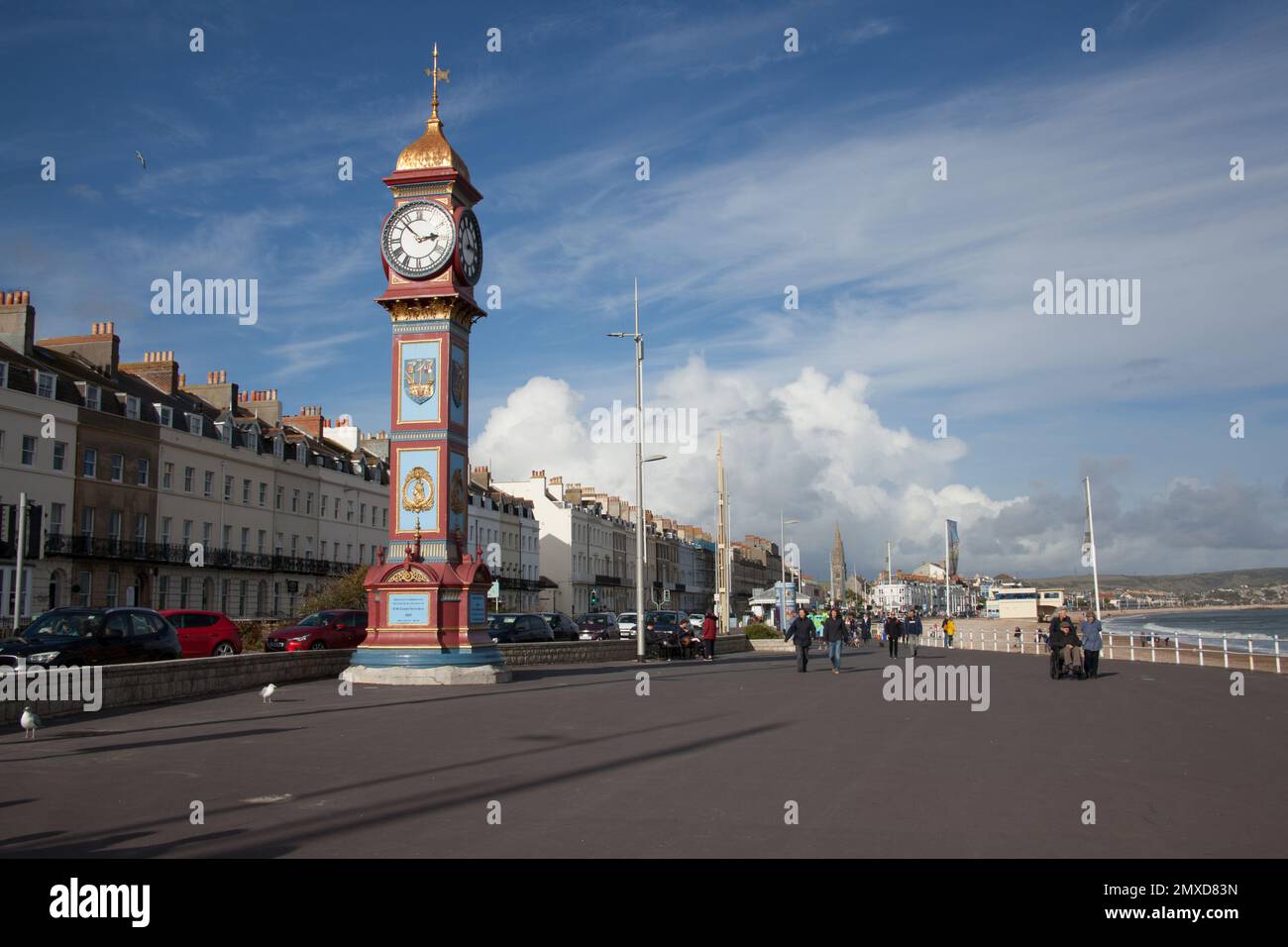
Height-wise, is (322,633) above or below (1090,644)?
above

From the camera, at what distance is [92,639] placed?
63.6 ft

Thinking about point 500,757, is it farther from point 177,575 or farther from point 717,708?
point 177,575

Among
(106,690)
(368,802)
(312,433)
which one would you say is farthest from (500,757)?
(312,433)

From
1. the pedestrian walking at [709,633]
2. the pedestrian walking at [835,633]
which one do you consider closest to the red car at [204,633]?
the pedestrian walking at [709,633]

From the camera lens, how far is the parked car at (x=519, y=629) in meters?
36.6

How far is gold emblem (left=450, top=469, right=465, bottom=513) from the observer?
2544 cm

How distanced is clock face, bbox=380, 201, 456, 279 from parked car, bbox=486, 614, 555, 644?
14.5 metres

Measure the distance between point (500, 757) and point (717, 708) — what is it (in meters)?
7.18

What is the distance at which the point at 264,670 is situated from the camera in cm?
2269

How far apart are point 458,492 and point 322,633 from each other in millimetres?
7170
